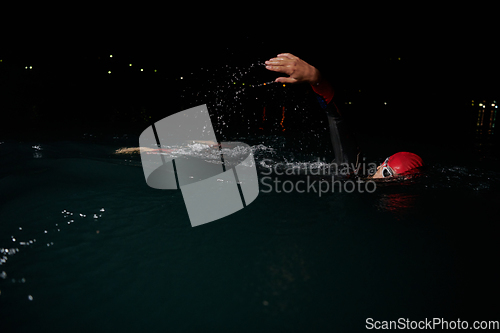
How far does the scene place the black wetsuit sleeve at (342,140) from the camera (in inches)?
128

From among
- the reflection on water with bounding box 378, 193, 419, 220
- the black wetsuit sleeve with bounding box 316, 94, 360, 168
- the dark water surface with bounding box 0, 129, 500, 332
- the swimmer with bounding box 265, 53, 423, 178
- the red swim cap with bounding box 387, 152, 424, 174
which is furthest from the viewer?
the red swim cap with bounding box 387, 152, 424, 174

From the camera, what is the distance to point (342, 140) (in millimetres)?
3406

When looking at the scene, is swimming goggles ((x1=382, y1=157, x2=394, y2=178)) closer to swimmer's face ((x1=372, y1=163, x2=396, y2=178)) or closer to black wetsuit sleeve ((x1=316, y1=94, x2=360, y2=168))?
swimmer's face ((x1=372, y1=163, x2=396, y2=178))

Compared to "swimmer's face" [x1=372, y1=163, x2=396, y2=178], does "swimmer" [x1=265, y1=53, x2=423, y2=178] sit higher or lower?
higher

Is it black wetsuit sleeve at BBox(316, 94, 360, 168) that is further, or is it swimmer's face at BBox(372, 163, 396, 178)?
swimmer's face at BBox(372, 163, 396, 178)

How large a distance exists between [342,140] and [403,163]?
3.14 ft

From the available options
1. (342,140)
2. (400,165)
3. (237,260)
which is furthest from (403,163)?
(237,260)

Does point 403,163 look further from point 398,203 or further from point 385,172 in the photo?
point 398,203

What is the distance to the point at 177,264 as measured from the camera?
168 centimetres

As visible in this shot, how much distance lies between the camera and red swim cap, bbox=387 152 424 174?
3.60m

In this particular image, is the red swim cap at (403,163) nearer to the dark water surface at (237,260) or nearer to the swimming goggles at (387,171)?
the swimming goggles at (387,171)

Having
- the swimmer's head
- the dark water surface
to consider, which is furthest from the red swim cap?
the dark water surface

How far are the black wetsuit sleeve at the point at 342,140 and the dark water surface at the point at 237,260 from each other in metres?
0.64

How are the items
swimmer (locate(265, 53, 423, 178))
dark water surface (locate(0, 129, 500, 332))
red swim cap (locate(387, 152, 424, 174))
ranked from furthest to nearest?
1. red swim cap (locate(387, 152, 424, 174))
2. swimmer (locate(265, 53, 423, 178))
3. dark water surface (locate(0, 129, 500, 332))
